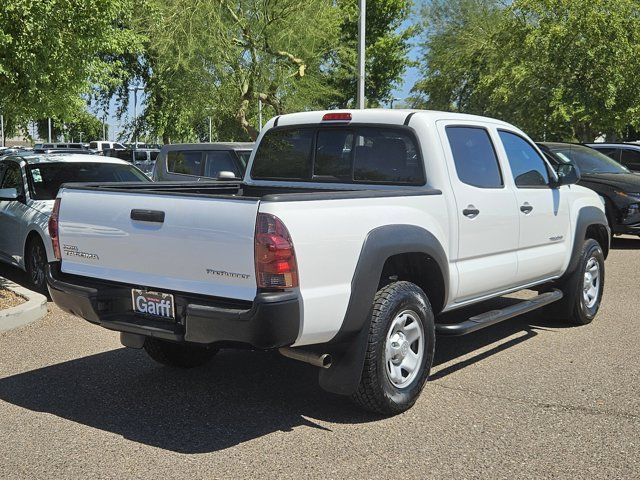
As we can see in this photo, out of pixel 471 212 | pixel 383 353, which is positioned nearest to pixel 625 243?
pixel 471 212

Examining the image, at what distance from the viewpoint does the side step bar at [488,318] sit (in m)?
5.09

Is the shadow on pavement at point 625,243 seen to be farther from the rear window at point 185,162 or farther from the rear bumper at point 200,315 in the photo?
the rear bumper at point 200,315

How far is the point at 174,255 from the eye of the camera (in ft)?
14.0

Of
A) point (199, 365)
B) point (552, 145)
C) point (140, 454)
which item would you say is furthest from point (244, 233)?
point (552, 145)

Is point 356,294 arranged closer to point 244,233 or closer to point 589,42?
point 244,233

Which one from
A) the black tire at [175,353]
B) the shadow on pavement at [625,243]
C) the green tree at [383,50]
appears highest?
the green tree at [383,50]

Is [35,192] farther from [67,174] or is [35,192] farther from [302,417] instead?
[302,417]

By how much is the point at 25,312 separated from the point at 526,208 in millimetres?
4653

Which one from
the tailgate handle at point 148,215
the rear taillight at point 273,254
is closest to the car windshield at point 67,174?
the tailgate handle at point 148,215

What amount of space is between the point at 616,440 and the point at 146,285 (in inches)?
113

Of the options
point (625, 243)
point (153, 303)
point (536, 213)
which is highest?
point (536, 213)

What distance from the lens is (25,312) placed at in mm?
7121

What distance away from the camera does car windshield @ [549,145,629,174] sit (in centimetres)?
1366

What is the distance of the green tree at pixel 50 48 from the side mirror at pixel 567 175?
4676 mm
